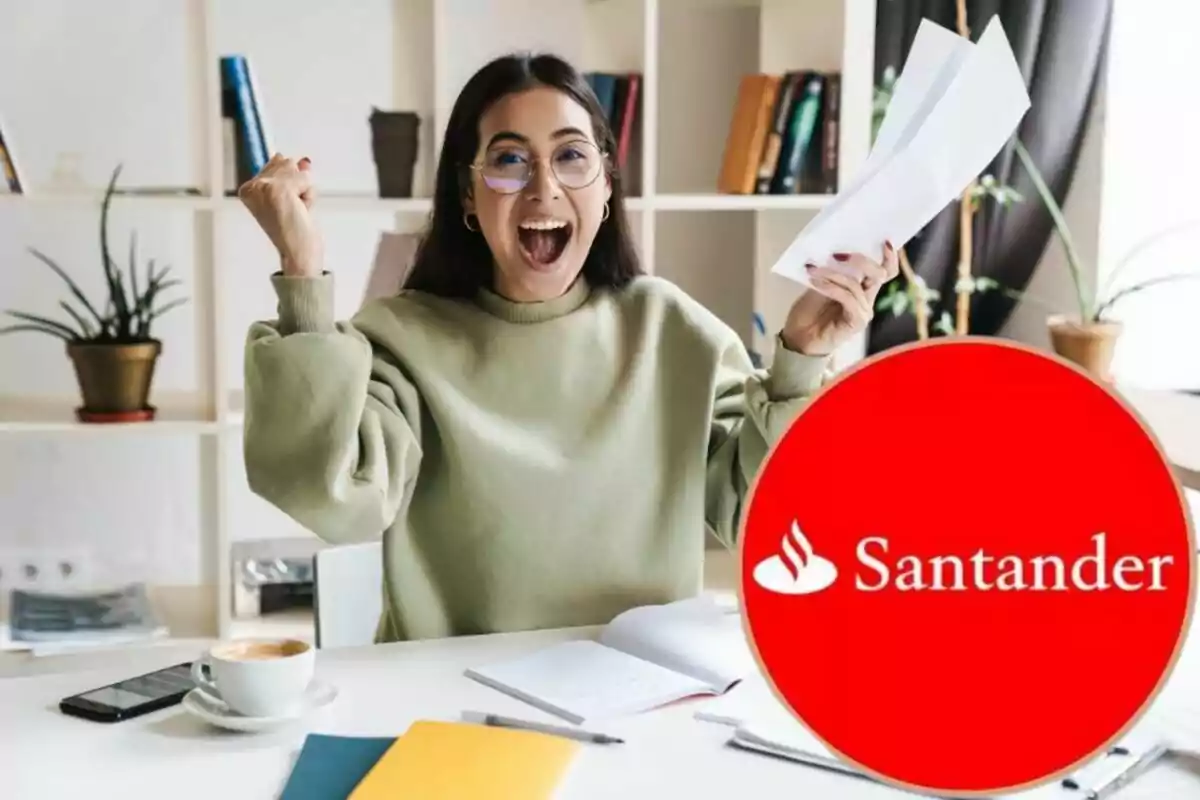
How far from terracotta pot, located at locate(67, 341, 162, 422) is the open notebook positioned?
128 cm

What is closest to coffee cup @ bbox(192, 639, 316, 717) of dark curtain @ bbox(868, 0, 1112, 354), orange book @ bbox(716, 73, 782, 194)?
orange book @ bbox(716, 73, 782, 194)

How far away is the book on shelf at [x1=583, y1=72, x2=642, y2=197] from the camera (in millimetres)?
2264

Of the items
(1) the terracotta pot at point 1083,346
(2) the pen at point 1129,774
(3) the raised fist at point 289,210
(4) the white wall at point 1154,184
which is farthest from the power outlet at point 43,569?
(4) the white wall at point 1154,184

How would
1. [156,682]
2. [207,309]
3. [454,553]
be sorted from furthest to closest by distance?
[207,309], [454,553], [156,682]

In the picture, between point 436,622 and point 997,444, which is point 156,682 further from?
point 997,444

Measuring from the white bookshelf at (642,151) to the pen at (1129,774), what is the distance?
1506 mm

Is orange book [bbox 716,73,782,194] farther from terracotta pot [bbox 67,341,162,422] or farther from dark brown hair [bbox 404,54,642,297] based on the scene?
terracotta pot [bbox 67,341,162,422]

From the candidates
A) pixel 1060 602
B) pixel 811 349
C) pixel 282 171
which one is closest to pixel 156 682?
pixel 282 171

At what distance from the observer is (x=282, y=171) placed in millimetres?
1124

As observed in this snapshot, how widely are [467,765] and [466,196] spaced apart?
2.39 feet

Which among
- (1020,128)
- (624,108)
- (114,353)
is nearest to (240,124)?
(114,353)

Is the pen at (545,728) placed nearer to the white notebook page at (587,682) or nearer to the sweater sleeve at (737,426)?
the white notebook page at (587,682)

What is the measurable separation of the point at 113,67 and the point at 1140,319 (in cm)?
221

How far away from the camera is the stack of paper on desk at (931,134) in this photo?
55 cm
